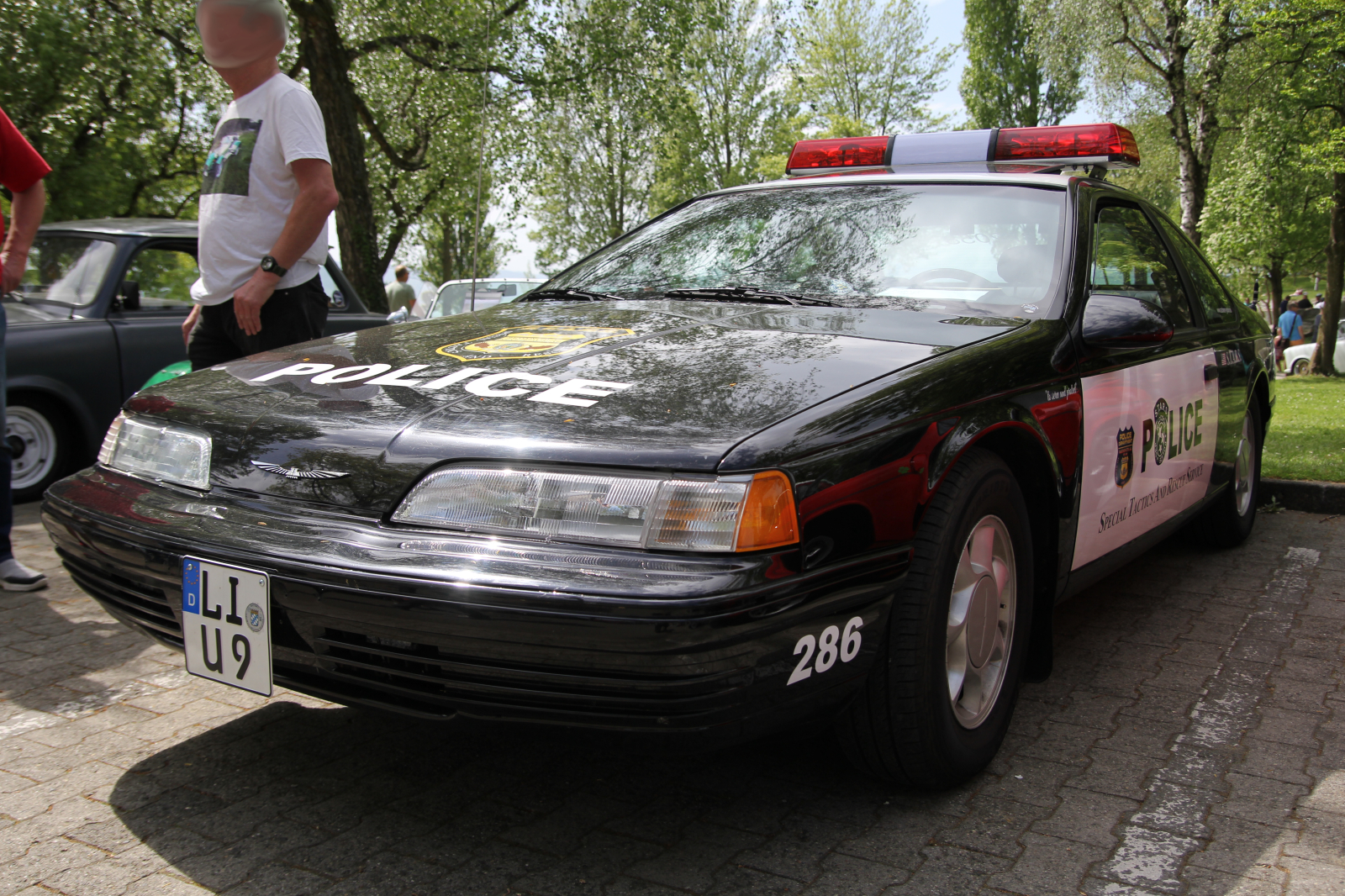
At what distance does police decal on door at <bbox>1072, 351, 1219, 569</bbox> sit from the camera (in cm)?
281

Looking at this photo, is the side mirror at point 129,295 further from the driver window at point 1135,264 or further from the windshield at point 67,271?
the driver window at point 1135,264

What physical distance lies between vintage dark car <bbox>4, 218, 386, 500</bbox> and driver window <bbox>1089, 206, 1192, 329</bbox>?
501 cm

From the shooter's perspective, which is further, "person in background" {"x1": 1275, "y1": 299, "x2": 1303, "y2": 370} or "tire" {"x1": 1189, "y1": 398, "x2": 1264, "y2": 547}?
"person in background" {"x1": 1275, "y1": 299, "x2": 1303, "y2": 370}

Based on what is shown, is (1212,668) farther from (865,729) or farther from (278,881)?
(278,881)

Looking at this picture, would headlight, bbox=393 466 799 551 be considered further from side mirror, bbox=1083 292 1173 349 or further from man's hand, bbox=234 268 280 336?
man's hand, bbox=234 268 280 336

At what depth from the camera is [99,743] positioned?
261cm

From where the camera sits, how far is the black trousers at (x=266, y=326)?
3.49 metres

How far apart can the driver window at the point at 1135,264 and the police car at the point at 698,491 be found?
70 millimetres

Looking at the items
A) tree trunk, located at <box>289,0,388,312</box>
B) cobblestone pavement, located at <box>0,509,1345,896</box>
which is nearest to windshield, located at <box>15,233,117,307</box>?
cobblestone pavement, located at <box>0,509,1345,896</box>

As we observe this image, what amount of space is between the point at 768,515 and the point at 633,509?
0.23m

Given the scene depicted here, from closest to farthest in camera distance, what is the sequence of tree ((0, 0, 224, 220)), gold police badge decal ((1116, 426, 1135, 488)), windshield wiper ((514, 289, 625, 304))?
gold police badge decal ((1116, 426, 1135, 488)) → windshield wiper ((514, 289, 625, 304)) → tree ((0, 0, 224, 220))

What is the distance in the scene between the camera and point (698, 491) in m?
1.79

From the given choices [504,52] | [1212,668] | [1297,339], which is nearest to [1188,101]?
[1297,339]

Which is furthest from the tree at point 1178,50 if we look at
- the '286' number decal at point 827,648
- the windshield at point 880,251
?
the '286' number decal at point 827,648
